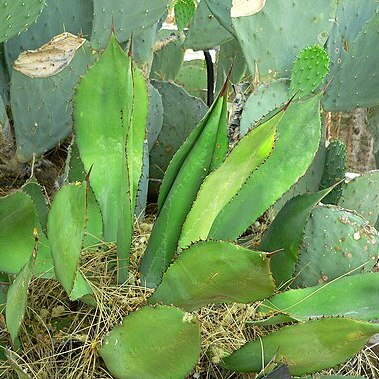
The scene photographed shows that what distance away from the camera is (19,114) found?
1.02 meters

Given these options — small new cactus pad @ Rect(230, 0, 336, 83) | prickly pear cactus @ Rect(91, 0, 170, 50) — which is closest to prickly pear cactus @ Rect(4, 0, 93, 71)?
prickly pear cactus @ Rect(91, 0, 170, 50)

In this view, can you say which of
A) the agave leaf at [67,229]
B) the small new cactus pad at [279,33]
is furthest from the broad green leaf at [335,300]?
the small new cactus pad at [279,33]

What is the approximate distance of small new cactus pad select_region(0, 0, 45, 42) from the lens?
0.90 metres

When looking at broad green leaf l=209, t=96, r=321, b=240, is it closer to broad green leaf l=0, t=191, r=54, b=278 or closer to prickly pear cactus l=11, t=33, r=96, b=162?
broad green leaf l=0, t=191, r=54, b=278

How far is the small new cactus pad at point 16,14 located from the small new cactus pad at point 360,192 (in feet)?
1.72

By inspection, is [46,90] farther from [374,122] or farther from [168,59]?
[374,122]

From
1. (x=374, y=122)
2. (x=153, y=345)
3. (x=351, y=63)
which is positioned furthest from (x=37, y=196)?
(x=374, y=122)

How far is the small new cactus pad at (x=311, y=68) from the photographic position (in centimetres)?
95

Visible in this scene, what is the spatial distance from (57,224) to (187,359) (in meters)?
0.18

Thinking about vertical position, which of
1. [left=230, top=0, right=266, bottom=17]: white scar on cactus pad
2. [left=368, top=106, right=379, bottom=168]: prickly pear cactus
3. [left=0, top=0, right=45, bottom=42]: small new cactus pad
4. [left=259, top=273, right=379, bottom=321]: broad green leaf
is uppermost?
[left=0, top=0, right=45, bottom=42]: small new cactus pad

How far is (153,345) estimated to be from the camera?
0.63m

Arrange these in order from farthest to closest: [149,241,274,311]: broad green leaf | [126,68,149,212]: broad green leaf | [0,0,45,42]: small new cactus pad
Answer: [0,0,45,42]: small new cactus pad < [126,68,149,212]: broad green leaf < [149,241,274,311]: broad green leaf

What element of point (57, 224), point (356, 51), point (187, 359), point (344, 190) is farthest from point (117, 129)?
point (356, 51)

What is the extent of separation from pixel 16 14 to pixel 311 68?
1.36 feet
